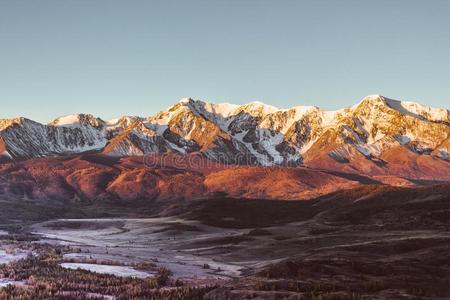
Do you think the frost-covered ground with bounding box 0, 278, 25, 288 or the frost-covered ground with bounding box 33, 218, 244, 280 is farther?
the frost-covered ground with bounding box 33, 218, 244, 280

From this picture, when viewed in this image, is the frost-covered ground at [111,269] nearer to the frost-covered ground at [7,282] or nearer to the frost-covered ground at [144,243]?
the frost-covered ground at [144,243]

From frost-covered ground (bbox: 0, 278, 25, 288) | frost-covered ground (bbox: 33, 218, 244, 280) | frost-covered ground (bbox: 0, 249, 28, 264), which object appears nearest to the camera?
frost-covered ground (bbox: 0, 278, 25, 288)

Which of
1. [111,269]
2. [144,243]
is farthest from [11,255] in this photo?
[144,243]

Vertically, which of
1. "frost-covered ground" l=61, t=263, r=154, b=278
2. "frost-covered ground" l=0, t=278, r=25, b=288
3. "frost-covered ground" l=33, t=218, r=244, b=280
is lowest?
"frost-covered ground" l=33, t=218, r=244, b=280

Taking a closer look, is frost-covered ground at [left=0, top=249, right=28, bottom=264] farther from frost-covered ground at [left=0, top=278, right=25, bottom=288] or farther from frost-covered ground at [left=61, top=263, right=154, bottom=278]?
frost-covered ground at [left=0, top=278, right=25, bottom=288]

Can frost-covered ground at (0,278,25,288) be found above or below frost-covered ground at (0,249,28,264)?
above

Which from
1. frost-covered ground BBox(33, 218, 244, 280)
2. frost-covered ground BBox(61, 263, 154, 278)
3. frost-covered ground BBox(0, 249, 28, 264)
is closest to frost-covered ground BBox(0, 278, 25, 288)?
frost-covered ground BBox(61, 263, 154, 278)

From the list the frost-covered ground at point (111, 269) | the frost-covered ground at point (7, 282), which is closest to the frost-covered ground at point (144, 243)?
the frost-covered ground at point (111, 269)

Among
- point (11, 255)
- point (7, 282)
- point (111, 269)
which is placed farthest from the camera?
point (11, 255)

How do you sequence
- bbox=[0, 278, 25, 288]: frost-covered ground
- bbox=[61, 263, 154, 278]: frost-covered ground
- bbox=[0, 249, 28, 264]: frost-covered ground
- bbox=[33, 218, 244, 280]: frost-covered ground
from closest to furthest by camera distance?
bbox=[0, 278, 25, 288]: frost-covered ground
bbox=[61, 263, 154, 278]: frost-covered ground
bbox=[0, 249, 28, 264]: frost-covered ground
bbox=[33, 218, 244, 280]: frost-covered ground

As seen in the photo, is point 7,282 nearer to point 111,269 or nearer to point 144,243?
point 111,269
